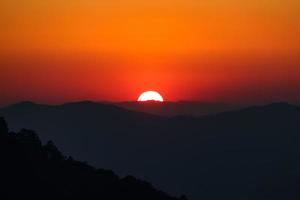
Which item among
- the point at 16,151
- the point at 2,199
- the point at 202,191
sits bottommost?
the point at 2,199

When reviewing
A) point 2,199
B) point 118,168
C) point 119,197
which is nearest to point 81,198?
point 119,197

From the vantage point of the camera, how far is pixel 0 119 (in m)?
46.7

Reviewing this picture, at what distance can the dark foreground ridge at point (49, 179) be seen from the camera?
4128cm

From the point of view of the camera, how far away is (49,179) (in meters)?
43.8

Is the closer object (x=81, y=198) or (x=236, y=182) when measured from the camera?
(x=81, y=198)

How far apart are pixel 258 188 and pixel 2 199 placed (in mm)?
148608

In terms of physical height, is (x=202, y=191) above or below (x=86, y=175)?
above

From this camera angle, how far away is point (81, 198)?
42.9 m

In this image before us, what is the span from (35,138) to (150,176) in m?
143

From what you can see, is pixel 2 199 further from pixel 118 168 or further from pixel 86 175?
pixel 118 168

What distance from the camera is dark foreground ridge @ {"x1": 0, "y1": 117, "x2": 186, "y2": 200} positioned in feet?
135

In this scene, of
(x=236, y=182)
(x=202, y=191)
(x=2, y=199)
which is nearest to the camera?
(x=2, y=199)

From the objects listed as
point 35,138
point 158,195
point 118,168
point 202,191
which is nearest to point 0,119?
point 35,138

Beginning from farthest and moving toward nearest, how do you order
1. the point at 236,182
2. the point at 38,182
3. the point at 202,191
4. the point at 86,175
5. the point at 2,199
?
the point at 236,182
the point at 202,191
the point at 86,175
the point at 38,182
the point at 2,199
